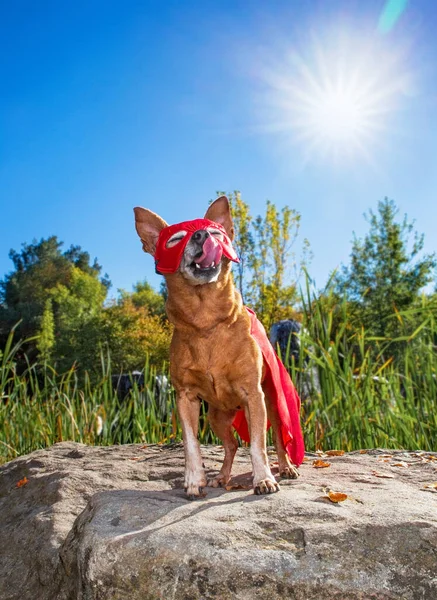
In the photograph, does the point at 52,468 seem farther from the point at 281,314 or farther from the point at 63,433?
the point at 281,314

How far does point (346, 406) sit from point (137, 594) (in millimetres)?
4206

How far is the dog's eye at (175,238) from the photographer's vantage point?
3121mm

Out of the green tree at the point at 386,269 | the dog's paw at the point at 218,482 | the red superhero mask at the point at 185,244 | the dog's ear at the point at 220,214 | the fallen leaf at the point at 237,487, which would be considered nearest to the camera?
the red superhero mask at the point at 185,244

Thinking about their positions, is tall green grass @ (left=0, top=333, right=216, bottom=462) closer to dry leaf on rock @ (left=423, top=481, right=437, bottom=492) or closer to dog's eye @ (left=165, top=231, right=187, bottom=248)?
dry leaf on rock @ (left=423, top=481, right=437, bottom=492)

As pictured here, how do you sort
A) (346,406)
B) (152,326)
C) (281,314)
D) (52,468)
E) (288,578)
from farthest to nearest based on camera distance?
(152,326), (281,314), (346,406), (52,468), (288,578)

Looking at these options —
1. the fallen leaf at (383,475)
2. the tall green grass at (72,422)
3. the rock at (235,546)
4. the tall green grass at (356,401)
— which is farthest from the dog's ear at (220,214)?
the tall green grass at (72,422)

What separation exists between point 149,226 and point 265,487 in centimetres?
158

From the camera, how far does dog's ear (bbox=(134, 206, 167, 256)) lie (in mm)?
3404

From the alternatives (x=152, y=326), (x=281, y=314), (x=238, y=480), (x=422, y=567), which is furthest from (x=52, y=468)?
(x=152, y=326)

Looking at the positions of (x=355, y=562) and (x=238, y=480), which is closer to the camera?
(x=355, y=562)

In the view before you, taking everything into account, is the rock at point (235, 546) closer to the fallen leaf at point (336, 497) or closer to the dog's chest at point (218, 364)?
the fallen leaf at point (336, 497)

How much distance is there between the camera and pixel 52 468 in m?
4.32

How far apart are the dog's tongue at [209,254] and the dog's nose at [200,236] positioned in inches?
1.0

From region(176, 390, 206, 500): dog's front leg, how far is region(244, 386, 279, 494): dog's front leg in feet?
0.95
